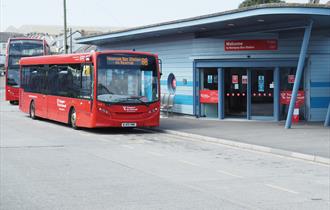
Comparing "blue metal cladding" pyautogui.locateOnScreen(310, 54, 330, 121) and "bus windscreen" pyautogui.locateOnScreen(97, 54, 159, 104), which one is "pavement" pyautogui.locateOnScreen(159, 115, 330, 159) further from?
"bus windscreen" pyautogui.locateOnScreen(97, 54, 159, 104)

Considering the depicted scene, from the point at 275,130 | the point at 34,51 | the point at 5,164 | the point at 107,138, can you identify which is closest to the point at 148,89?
the point at 107,138

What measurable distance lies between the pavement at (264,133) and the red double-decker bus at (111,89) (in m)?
1.45

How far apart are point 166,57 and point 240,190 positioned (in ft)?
60.6

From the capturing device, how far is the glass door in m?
23.2

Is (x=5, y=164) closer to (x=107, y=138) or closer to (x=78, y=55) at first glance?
(x=107, y=138)

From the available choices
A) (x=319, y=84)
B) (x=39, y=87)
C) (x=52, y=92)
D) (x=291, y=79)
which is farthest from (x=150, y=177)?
(x=39, y=87)

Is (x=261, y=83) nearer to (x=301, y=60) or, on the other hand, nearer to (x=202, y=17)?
(x=301, y=60)

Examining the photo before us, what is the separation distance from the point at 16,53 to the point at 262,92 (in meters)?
20.2

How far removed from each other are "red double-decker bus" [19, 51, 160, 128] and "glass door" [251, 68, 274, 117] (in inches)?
201

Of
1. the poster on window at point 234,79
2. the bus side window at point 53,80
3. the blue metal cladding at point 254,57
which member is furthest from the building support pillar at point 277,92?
the bus side window at point 53,80

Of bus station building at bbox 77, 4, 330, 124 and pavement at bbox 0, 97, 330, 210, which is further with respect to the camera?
bus station building at bbox 77, 4, 330, 124

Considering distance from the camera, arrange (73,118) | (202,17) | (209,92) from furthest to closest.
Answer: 1. (209,92)
2. (202,17)
3. (73,118)

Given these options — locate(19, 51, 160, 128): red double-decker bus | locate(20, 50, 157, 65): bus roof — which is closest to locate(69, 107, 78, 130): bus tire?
locate(19, 51, 160, 128): red double-decker bus

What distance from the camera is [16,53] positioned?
37.8 meters
